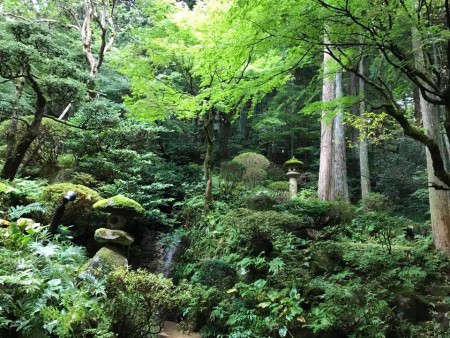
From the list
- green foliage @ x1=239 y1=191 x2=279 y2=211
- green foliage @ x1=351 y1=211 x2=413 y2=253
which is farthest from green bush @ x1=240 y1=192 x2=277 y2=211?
green foliage @ x1=351 y1=211 x2=413 y2=253

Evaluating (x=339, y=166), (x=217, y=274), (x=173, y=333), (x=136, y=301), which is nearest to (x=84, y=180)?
(x=217, y=274)

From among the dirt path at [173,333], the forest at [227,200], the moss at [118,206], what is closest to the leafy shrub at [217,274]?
the forest at [227,200]

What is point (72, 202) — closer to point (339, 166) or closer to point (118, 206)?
point (118, 206)

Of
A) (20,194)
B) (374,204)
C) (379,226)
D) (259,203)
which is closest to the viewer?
(379,226)

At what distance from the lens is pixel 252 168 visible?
420 inches

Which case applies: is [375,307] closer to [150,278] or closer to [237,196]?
[150,278]

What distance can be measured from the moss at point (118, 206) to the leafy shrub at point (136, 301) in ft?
8.16

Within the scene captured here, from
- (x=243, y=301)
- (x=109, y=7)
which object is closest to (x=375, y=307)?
(x=243, y=301)

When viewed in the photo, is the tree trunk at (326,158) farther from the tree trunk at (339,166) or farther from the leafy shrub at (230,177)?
the leafy shrub at (230,177)

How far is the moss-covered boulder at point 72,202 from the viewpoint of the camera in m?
6.70

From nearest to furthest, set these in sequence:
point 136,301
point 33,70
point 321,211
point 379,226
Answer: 1. point 136,301
2. point 379,226
3. point 33,70
4. point 321,211

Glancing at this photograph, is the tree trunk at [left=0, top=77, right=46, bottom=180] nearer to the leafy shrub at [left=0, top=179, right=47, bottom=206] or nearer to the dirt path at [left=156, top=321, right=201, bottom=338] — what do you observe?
the leafy shrub at [left=0, top=179, right=47, bottom=206]

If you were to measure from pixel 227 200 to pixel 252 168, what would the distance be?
1.97 m

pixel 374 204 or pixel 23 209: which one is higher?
pixel 374 204
